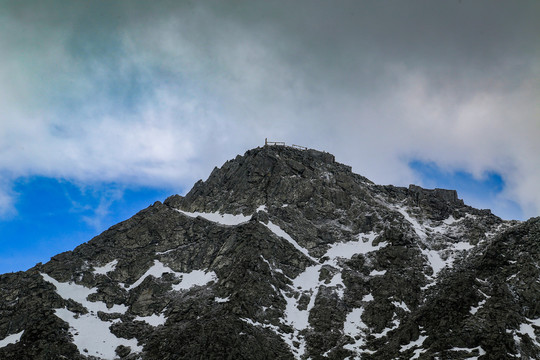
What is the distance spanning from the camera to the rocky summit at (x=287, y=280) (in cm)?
6184

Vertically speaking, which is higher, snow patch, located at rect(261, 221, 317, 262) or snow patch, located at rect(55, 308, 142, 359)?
snow patch, located at rect(261, 221, 317, 262)

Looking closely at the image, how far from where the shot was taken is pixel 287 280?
79188mm

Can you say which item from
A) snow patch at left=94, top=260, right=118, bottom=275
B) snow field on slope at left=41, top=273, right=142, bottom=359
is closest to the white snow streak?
snow field on slope at left=41, top=273, right=142, bottom=359

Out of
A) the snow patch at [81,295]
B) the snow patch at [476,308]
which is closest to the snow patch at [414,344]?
the snow patch at [476,308]

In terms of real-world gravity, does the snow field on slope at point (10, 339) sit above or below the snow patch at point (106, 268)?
below

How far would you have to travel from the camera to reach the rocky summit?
61.8 meters

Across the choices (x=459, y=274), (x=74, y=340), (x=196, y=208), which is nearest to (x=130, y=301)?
(x=74, y=340)

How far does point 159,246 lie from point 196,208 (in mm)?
14857

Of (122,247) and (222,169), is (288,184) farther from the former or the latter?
(122,247)

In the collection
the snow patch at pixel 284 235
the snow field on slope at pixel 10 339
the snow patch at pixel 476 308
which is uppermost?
the snow patch at pixel 284 235

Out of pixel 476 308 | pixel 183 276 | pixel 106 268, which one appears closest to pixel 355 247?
pixel 476 308

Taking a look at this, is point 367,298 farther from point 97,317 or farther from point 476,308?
point 97,317

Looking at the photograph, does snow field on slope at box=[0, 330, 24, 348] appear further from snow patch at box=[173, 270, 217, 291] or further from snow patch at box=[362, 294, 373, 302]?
snow patch at box=[362, 294, 373, 302]

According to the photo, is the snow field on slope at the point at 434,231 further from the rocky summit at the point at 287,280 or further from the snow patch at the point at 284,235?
the snow patch at the point at 284,235
